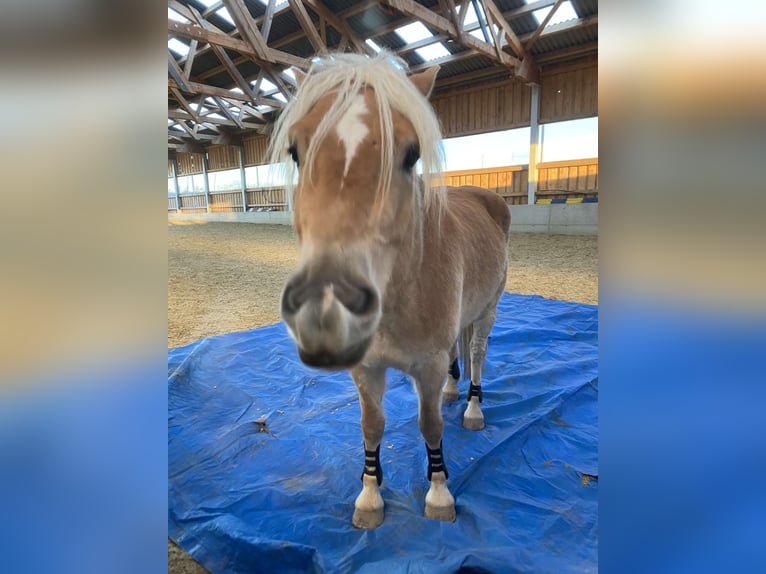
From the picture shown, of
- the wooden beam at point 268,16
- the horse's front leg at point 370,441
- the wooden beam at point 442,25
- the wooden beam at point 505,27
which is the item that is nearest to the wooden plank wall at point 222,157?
the wooden beam at point 268,16

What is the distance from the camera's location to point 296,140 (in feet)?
4.10

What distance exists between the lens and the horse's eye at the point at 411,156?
1259 mm

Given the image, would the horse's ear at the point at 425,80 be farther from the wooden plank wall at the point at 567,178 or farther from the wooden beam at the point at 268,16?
the wooden plank wall at the point at 567,178

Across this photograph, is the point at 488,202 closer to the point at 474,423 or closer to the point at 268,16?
the point at 474,423

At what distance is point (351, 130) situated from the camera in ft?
3.77

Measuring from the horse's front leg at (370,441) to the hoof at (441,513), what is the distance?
0.24 meters

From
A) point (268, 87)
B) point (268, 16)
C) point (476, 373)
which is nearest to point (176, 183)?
point (268, 87)

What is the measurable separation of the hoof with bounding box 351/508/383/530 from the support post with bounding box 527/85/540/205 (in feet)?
41.2

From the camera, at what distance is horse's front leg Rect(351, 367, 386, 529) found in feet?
5.98

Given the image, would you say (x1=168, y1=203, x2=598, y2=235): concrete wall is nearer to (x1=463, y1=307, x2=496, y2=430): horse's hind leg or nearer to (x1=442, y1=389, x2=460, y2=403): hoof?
(x1=463, y1=307, x2=496, y2=430): horse's hind leg

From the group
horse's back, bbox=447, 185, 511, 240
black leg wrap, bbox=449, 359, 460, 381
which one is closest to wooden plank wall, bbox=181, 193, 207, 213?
horse's back, bbox=447, 185, 511, 240

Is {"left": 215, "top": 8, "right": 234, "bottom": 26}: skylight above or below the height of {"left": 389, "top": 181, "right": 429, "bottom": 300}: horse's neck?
above
